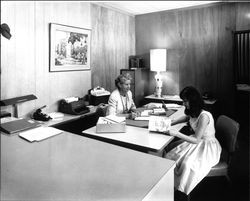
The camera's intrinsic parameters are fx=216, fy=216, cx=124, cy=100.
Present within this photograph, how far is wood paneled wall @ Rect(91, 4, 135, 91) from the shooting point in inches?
152

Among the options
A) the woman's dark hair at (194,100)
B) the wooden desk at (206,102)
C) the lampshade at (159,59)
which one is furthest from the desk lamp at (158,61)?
the woman's dark hair at (194,100)

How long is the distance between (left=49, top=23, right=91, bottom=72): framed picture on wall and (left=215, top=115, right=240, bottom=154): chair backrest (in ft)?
7.52

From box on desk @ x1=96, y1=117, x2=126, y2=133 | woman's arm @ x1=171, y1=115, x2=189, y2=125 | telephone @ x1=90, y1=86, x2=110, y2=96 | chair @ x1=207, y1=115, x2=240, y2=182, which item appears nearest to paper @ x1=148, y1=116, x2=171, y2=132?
box on desk @ x1=96, y1=117, x2=126, y2=133

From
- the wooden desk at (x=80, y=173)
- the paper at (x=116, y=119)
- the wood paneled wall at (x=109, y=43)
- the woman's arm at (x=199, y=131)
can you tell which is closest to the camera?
the wooden desk at (x=80, y=173)

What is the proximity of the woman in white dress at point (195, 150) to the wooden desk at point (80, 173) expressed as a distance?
589mm

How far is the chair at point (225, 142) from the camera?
190 cm

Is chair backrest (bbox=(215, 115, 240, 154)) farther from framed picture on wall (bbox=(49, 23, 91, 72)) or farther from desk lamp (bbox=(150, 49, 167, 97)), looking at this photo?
framed picture on wall (bbox=(49, 23, 91, 72))

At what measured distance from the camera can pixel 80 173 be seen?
1158mm

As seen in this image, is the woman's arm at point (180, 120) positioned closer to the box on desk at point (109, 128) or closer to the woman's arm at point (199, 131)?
the woman's arm at point (199, 131)

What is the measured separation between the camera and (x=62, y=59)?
3229 millimetres

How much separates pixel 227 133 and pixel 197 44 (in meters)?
2.60

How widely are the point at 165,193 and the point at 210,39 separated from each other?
3574mm

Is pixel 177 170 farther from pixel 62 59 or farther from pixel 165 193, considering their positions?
pixel 62 59

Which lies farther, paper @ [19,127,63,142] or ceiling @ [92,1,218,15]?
ceiling @ [92,1,218,15]
